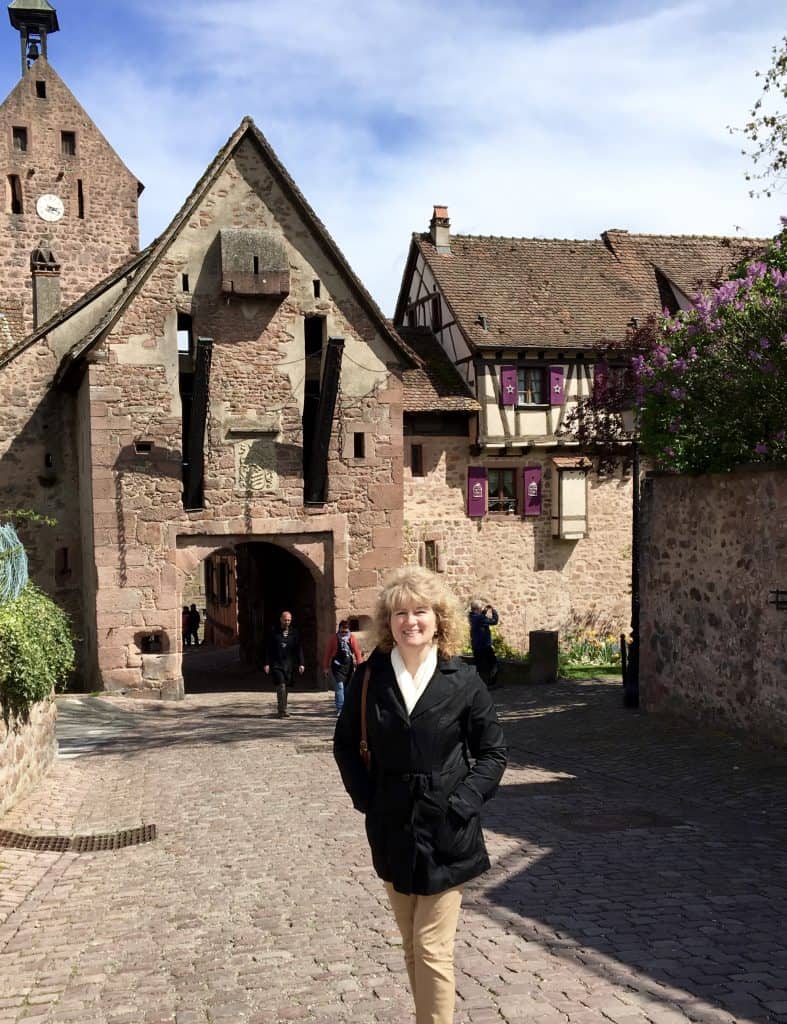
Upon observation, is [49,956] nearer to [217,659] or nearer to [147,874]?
[147,874]

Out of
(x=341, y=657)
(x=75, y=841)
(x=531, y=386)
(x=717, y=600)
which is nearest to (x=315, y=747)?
(x=341, y=657)

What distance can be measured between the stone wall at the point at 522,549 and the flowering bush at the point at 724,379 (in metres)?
11.8

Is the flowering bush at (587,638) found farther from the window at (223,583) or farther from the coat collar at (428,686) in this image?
the coat collar at (428,686)

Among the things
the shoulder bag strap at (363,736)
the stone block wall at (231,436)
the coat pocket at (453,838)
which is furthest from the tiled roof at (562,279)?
the coat pocket at (453,838)

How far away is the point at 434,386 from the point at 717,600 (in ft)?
49.8

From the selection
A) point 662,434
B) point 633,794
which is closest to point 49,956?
point 633,794

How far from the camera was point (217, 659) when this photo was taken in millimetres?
30078

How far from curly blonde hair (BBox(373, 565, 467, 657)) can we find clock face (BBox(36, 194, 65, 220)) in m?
32.1

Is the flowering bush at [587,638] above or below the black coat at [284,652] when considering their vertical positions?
below

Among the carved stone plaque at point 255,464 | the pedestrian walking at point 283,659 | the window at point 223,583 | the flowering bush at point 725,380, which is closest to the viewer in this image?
the flowering bush at point 725,380

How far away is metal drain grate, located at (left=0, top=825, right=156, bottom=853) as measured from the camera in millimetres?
8773

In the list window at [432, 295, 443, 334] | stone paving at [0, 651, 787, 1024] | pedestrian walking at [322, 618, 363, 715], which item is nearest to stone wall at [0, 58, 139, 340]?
window at [432, 295, 443, 334]

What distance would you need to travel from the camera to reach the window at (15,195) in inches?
1313

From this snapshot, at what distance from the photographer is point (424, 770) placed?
13.4 feet
